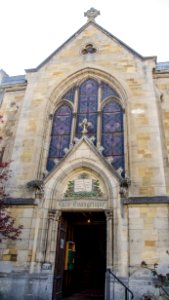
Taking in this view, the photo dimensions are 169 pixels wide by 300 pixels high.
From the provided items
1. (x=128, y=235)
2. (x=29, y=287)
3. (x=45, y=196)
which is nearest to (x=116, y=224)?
(x=128, y=235)

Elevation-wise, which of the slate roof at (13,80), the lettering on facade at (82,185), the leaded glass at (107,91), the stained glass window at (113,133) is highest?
the slate roof at (13,80)

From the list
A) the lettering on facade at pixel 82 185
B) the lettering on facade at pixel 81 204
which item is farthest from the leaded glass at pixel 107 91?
the lettering on facade at pixel 81 204

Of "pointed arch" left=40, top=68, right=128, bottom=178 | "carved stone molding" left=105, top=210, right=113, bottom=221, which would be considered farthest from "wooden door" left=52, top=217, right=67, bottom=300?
"pointed arch" left=40, top=68, right=128, bottom=178

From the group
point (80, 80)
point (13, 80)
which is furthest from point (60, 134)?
point (13, 80)

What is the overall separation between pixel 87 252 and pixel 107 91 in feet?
29.5

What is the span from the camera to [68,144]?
10.6 metres

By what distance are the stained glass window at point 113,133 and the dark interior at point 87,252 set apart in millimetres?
2533

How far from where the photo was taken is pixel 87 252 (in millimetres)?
14266

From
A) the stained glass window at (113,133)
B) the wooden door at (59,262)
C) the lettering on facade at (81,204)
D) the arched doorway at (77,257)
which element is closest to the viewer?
the wooden door at (59,262)

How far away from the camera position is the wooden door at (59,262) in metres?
8.24

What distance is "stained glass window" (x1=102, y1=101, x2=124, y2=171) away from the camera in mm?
9761

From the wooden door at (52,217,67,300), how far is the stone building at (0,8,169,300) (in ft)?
0.11

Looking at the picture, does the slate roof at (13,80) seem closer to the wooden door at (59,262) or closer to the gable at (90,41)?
the gable at (90,41)

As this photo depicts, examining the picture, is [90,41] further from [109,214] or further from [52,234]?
[52,234]
